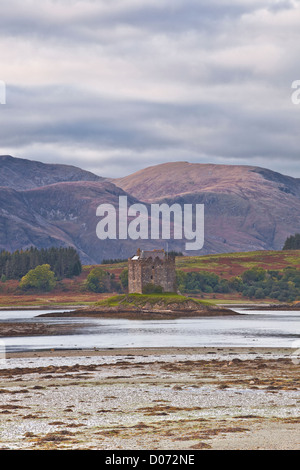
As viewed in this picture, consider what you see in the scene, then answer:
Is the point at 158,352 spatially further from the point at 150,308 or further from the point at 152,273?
the point at 152,273

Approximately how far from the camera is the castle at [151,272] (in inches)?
7180

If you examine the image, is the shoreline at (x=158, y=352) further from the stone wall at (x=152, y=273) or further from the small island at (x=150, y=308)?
the stone wall at (x=152, y=273)

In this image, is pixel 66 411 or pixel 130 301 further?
pixel 130 301

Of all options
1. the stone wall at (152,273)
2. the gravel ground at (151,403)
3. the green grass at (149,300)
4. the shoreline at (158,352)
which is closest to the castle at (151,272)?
the stone wall at (152,273)

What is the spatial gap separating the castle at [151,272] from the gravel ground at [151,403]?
385 ft

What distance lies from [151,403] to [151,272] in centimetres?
14510

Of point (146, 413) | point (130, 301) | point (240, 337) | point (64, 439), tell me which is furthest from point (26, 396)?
point (130, 301)

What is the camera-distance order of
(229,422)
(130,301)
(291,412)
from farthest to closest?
(130,301) → (291,412) → (229,422)

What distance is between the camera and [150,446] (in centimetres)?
2617

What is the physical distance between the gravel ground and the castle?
11731cm

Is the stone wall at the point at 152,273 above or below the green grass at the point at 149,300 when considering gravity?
above
